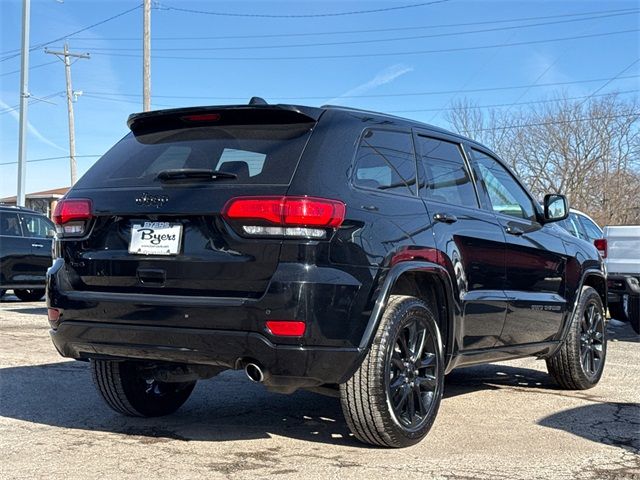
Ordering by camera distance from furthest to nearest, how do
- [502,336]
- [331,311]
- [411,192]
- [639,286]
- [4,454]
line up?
[639,286] → [502,336] → [411,192] → [4,454] → [331,311]

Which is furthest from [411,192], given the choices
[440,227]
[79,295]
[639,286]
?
[639,286]

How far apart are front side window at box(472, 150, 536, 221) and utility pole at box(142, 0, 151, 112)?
1624cm

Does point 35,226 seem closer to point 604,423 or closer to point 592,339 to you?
point 592,339

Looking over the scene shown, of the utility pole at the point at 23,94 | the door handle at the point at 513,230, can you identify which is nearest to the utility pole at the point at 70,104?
the utility pole at the point at 23,94

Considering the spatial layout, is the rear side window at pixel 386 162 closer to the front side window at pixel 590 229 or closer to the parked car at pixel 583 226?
the parked car at pixel 583 226

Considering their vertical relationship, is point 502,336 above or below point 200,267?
below

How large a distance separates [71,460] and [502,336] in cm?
278

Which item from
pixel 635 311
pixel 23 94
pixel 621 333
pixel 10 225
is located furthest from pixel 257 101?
pixel 23 94

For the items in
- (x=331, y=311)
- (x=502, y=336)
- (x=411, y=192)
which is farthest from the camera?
(x=502, y=336)

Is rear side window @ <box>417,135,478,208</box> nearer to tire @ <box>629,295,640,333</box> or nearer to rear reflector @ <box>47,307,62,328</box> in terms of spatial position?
rear reflector @ <box>47,307,62,328</box>

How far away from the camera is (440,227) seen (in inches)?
183

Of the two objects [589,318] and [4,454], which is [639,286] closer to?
[589,318]

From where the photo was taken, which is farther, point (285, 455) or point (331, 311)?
point (285, 455)

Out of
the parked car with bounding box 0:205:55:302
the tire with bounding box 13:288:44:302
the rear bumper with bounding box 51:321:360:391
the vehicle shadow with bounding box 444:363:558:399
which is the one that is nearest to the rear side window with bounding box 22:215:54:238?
the parked car with bounding box 0:205:55:302
